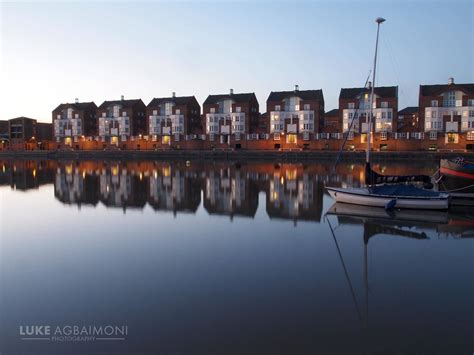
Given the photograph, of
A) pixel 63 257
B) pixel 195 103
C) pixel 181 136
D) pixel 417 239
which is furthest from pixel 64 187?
pixel 195 103

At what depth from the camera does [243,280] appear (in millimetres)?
11125

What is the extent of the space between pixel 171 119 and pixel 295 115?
105 feet

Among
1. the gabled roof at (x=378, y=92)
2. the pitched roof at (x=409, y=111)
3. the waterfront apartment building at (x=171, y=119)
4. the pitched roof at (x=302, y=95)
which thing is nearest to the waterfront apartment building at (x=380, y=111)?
the gabled roof at (x=378, y=92)

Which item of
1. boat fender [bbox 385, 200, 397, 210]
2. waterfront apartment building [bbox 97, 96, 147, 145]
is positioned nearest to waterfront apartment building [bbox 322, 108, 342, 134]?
waterfront apartment building [bbox 97, 96, 147, 145]

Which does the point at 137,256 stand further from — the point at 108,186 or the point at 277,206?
the point at 108,186

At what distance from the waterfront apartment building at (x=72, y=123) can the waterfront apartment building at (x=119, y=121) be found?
635 centimetres

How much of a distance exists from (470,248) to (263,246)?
25.9ft

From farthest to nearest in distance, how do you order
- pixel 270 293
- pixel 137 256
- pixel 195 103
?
pixel 195 103, pixel 137 256, pixel 270 293

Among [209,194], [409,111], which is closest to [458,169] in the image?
[209,194]

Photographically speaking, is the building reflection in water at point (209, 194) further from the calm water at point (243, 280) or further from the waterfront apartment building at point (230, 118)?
the waterfront apartment building at point (230, 118)

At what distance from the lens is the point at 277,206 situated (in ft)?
78.5

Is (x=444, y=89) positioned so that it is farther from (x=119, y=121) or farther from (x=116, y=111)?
(x=116, y=111)

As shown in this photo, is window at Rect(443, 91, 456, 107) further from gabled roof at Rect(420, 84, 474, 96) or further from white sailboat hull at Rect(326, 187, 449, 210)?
white sailboat hull at Rect(326, 187, 449, 210)

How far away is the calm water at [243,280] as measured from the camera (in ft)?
25.8
